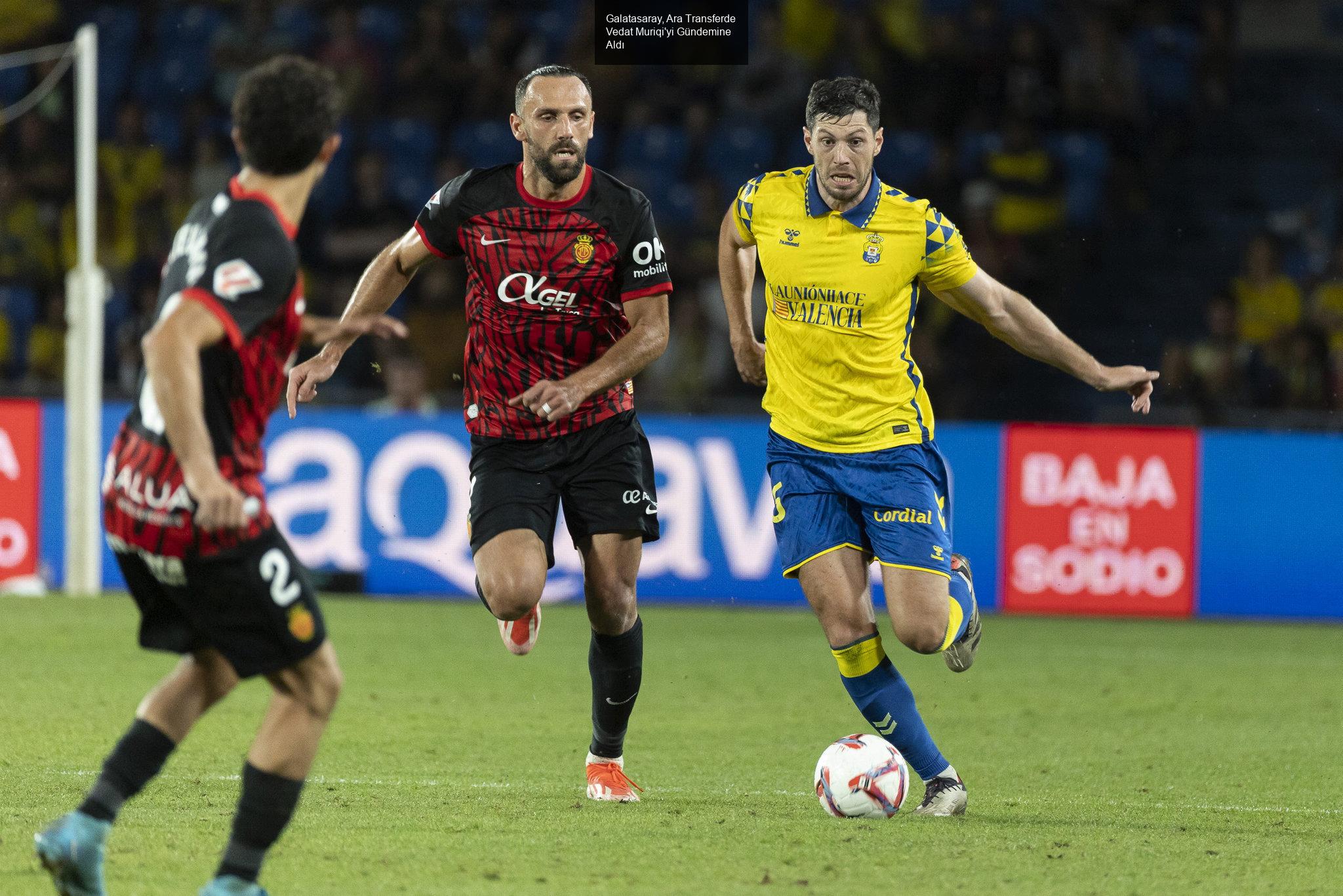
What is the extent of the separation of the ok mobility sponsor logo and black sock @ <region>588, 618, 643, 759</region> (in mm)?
1149

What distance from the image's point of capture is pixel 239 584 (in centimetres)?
395

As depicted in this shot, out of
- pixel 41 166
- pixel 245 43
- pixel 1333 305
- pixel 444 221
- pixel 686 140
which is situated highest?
pixel 245 43

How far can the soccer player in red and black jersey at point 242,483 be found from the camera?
3.87m

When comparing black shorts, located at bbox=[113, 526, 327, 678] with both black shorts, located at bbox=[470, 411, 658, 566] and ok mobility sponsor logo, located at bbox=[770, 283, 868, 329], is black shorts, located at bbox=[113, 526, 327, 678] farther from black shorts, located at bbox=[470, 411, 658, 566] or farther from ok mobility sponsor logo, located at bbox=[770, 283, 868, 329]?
ok mobility sponsor logo, located at bbox=[770, 283, 868, 329]

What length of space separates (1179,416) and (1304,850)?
7.39 metres

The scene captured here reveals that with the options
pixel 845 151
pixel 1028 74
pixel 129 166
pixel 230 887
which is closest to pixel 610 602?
pixel 845 151

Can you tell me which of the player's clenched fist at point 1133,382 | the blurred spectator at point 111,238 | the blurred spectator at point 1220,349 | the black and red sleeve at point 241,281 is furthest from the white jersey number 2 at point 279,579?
the blurred spectator at point 111,238

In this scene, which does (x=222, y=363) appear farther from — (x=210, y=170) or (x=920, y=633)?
(x=210, y=170)

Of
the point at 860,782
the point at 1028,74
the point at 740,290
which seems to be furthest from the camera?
the point at 1028,74

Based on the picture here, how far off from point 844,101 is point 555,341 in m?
1.22

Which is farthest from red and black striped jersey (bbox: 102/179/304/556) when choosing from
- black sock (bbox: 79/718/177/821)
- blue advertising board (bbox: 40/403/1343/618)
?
blue advertising board (bbox: 40/403/1343/618)

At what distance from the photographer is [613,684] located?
19.9ft

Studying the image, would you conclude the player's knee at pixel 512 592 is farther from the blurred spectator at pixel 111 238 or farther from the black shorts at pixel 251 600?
the blurred spectator at pixel 111 238

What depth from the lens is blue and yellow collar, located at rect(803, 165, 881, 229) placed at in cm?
599
